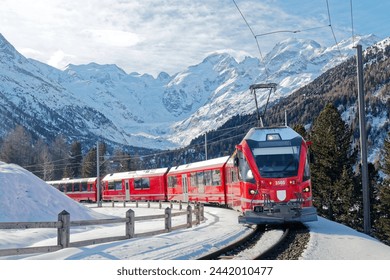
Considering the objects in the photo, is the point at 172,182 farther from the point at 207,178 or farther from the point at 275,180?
the point at 275,180

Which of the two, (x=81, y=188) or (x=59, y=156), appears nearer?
(x=81, y=188)

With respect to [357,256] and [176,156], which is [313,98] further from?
[357,256]

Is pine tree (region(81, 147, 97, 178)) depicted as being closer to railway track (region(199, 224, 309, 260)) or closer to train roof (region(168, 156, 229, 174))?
train roof (region(168, 156, 229, 174))

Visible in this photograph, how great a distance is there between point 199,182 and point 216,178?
4.05 metres

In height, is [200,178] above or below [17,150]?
below

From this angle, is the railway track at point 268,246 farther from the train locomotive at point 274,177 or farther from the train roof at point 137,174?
the train roof at point 137,174

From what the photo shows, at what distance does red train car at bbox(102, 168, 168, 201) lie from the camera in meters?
46.4

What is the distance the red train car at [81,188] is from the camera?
198ft

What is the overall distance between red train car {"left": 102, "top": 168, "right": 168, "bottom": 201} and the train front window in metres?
28.3

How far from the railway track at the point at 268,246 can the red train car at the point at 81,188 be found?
4464 centimetres

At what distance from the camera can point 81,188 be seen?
62531 mm

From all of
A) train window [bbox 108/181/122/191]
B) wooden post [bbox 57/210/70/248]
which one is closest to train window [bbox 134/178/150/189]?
train window [bbox 108/181/122/191]

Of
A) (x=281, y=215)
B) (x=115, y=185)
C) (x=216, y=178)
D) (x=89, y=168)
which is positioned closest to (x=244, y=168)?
(x=281, y=215)

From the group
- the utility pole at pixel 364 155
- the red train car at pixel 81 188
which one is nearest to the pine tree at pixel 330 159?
the red train car at pixel 81 188
